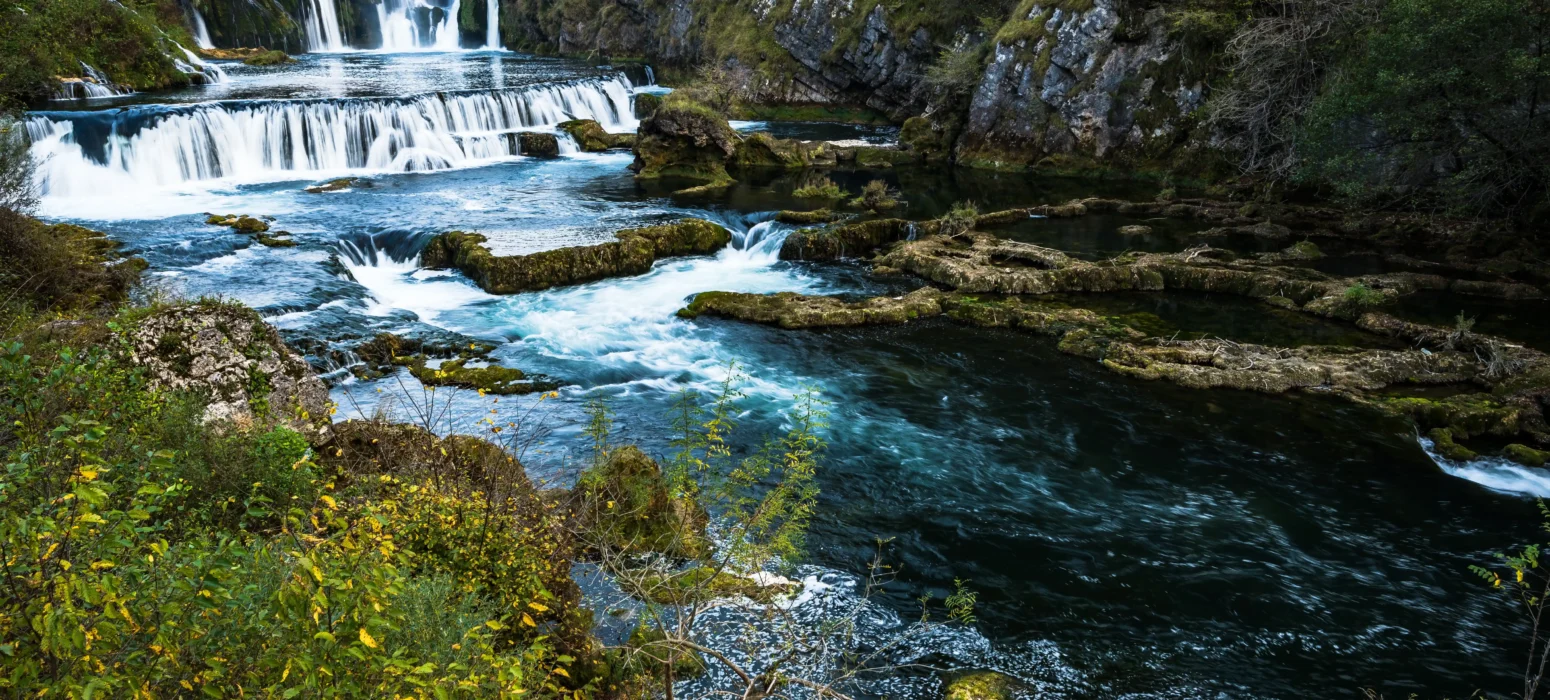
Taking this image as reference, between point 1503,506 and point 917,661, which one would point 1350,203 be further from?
point 917,661

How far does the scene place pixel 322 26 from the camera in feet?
221

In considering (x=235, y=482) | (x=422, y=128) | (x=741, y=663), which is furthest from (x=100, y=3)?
(x=741, y=663)

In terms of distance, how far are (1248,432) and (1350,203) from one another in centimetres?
1529

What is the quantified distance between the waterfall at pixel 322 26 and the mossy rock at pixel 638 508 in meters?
71.0

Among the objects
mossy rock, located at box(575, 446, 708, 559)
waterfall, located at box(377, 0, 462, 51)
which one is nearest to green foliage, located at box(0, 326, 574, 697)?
mossy rock, located at box(575, 446, 708, 559)

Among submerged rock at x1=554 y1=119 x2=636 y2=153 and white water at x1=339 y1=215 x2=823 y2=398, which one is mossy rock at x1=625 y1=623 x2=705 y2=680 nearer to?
white water at x1=339 y1=215 x2=823 y2=398

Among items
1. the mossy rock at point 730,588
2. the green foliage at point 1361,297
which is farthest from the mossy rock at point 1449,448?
the mossy rock at point 730,588

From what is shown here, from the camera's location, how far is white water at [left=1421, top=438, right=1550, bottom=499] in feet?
36.7

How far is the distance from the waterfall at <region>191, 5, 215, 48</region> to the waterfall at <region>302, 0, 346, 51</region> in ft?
28.6

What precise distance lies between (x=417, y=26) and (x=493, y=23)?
7.37 metres

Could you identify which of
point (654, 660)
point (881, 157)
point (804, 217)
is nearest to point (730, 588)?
point (654, 660)

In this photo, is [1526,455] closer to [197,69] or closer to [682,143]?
[682,143]

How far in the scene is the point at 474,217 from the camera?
23.5 metres

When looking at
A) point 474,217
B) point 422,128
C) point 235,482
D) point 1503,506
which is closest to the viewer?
point 235,482
